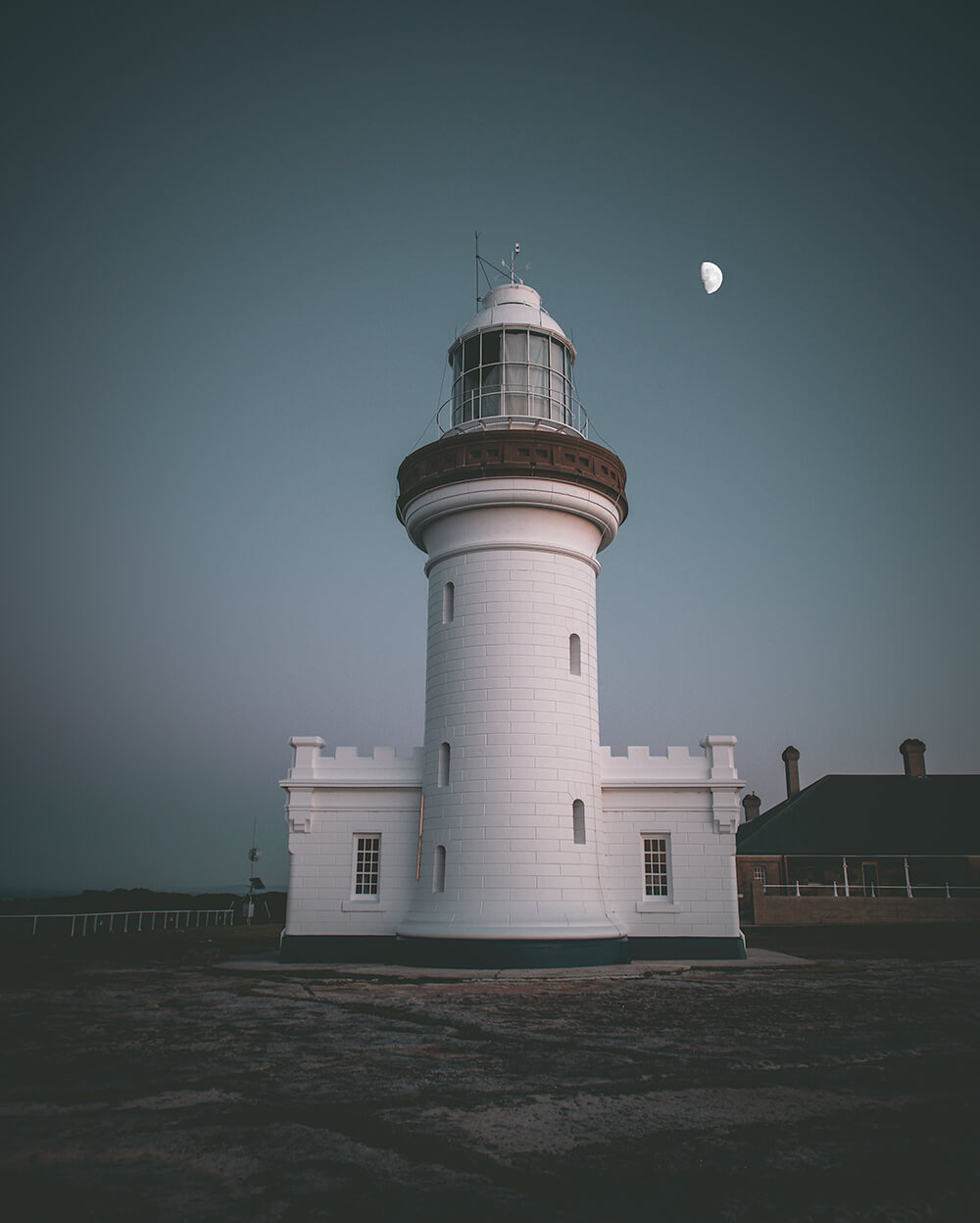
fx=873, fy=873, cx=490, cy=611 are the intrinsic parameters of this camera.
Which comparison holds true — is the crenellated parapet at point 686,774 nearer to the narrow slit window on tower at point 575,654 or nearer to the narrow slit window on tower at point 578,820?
the narrow slit window on tower at point 578,820

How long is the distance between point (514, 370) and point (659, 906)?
12.4 meters

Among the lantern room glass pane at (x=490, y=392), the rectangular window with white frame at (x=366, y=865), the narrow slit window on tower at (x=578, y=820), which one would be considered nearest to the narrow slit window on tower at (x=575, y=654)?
the narrow slit window on tower at (x=578, y=820)

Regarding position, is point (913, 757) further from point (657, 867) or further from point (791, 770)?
point (657, 867)

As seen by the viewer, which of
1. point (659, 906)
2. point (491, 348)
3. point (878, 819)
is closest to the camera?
point (659, 906)

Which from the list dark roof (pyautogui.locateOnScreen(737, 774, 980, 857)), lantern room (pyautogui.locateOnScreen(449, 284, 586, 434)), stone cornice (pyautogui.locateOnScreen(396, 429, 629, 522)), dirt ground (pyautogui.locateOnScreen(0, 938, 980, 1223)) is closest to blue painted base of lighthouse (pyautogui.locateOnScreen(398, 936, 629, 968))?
dirt ground (pyautogui.locateOnScreen(0, 938, 980, 1223))

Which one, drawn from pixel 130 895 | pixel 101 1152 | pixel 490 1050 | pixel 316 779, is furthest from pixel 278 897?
pixel 101 1152

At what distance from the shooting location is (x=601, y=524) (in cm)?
1992

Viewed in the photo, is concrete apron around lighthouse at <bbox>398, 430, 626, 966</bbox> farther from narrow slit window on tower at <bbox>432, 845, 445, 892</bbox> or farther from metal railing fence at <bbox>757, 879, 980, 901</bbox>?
metal railing fence at <bbox>757, 879, 980, 901</bbox>

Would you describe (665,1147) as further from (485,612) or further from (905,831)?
(905,831)

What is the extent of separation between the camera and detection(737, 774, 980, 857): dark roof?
3453 cm

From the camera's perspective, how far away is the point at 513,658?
18.1 metres

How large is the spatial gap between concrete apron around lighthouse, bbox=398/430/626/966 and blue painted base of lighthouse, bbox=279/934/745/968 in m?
0.04

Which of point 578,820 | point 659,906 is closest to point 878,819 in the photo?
point 659,906

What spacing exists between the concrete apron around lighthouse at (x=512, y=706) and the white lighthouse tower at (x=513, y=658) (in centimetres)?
3
